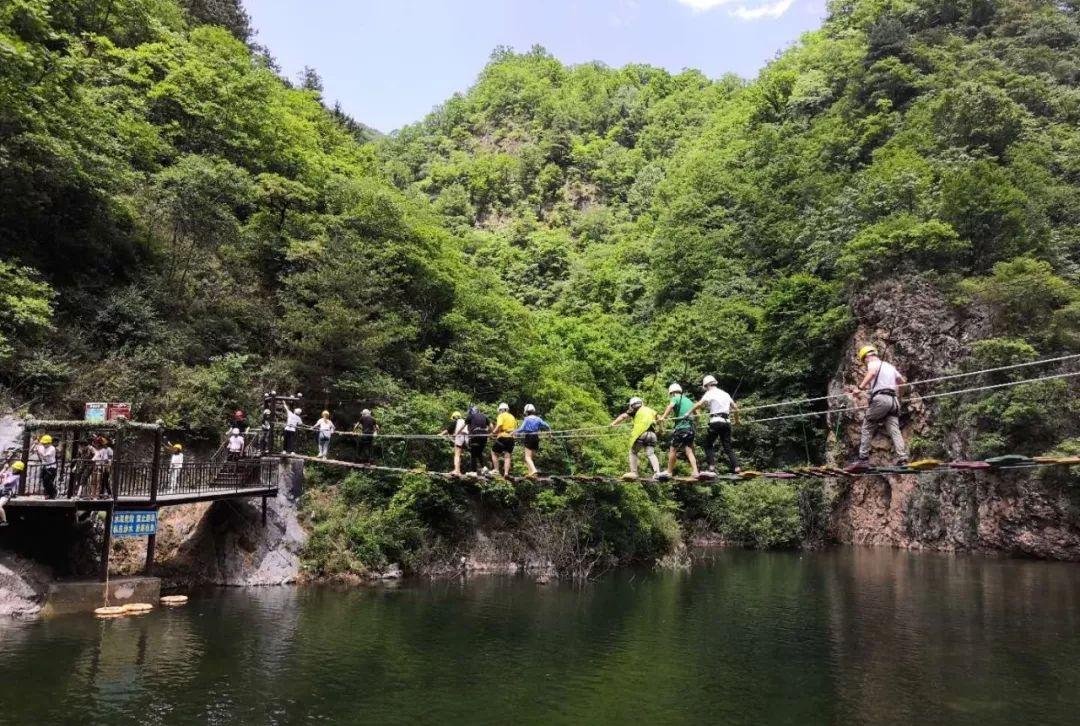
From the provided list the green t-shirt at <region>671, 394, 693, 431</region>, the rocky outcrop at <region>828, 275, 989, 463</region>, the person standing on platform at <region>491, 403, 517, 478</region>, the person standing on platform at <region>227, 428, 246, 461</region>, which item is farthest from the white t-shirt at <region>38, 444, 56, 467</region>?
the rocky outcrop at <region>828, 275, 989, 463</region>

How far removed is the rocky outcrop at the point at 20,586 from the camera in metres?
14.4

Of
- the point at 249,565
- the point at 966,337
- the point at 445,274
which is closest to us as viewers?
the point at 249,565

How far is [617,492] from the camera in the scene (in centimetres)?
2523

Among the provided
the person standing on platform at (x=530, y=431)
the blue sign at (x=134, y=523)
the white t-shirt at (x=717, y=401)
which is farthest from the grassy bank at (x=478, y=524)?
the white t-shirt at (x=717, y=401)

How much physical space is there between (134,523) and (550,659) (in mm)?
10210

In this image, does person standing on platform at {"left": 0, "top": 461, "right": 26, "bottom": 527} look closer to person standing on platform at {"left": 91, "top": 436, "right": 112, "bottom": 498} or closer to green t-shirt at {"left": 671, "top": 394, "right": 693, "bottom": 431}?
person standing on platform at {"left": 91, "top": 436, "right": 112, "bottom": 498}

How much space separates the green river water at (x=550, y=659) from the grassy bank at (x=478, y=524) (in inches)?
58.0

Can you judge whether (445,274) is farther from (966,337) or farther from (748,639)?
(966,337)

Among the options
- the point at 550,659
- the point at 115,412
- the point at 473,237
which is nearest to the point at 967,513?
the point at 550,659

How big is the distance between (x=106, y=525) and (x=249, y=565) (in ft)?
14.2

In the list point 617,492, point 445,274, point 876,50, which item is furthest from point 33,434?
point 876,50

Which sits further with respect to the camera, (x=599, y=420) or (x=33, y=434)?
(x=599, y=420)

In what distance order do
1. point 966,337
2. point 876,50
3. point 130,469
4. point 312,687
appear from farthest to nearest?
point 876,50 → point 966,337 → point 130,469 → point 312,687

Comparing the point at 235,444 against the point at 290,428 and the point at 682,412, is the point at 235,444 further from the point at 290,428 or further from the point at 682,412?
the point at 682,412
